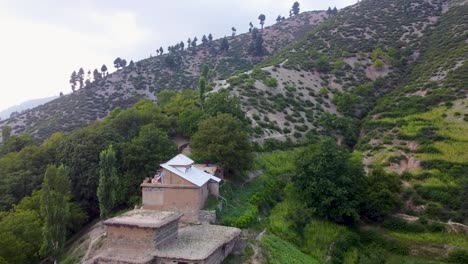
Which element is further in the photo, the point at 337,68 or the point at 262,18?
the point at 262,18

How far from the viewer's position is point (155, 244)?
65.8 feet

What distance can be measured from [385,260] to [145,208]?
16878 mm

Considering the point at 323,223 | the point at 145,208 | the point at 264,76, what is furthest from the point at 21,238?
the point at 264,76

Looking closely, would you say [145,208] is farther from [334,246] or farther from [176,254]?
[334,246]

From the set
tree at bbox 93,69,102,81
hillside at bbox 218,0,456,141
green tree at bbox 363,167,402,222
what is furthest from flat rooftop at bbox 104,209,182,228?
tree at bbox 93,69,102,81

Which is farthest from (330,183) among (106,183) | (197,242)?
(106,183)

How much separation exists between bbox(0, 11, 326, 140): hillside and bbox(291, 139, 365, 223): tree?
53402 mm

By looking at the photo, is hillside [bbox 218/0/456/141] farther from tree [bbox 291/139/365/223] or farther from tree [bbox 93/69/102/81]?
tree [bbox 93/69/102/81]

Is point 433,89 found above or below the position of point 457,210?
above

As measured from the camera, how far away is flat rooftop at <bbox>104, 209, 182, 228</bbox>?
20.1m

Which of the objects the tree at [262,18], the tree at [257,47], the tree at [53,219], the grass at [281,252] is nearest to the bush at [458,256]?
the grass at [281,252]

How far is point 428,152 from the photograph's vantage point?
128ft

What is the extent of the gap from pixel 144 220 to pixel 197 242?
305 centimetres

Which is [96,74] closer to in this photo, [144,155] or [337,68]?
[337,68]
